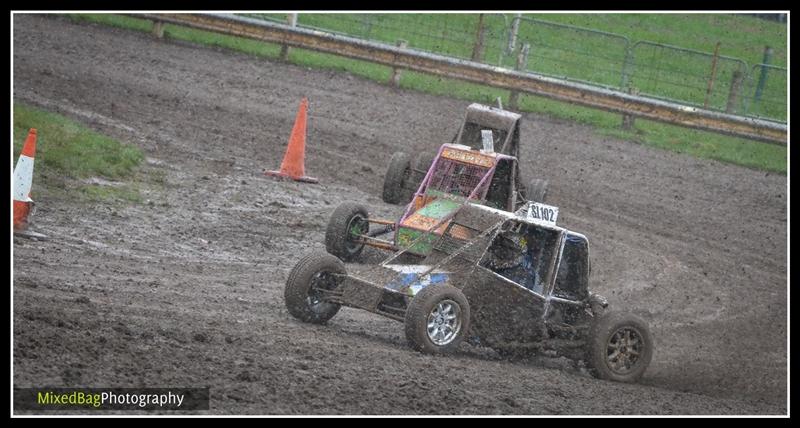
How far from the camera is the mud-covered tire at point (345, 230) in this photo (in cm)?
1262

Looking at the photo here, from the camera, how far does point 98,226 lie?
39.3 ft

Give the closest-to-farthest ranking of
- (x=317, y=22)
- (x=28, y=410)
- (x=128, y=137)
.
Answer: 1. (x=28, y=410)
2. (x=128, y=137)
3. (x=317, y=22)

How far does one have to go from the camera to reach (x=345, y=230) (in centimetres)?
1265

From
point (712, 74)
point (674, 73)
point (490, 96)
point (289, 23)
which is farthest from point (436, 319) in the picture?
point (674, 73)

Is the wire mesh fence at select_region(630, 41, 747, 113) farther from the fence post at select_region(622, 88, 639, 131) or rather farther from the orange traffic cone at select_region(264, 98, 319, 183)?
the orange traffic cone at select_region(264, 98, 319, 183)

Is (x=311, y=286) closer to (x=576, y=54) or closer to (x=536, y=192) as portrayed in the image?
(x=536, y=192)

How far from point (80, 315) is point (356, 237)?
467 cm

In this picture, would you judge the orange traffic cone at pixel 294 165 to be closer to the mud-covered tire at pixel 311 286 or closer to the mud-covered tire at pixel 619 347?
the mud-covered tire at pixel 311 286

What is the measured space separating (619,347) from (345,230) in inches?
139

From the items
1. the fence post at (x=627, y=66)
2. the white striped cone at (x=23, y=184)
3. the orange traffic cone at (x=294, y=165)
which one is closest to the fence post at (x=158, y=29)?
the fence post at (x=627, y=66)

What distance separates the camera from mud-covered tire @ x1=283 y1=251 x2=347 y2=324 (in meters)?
9.66

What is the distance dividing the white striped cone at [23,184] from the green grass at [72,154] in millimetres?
1528

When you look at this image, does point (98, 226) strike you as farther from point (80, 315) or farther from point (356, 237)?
point (80, 315)
